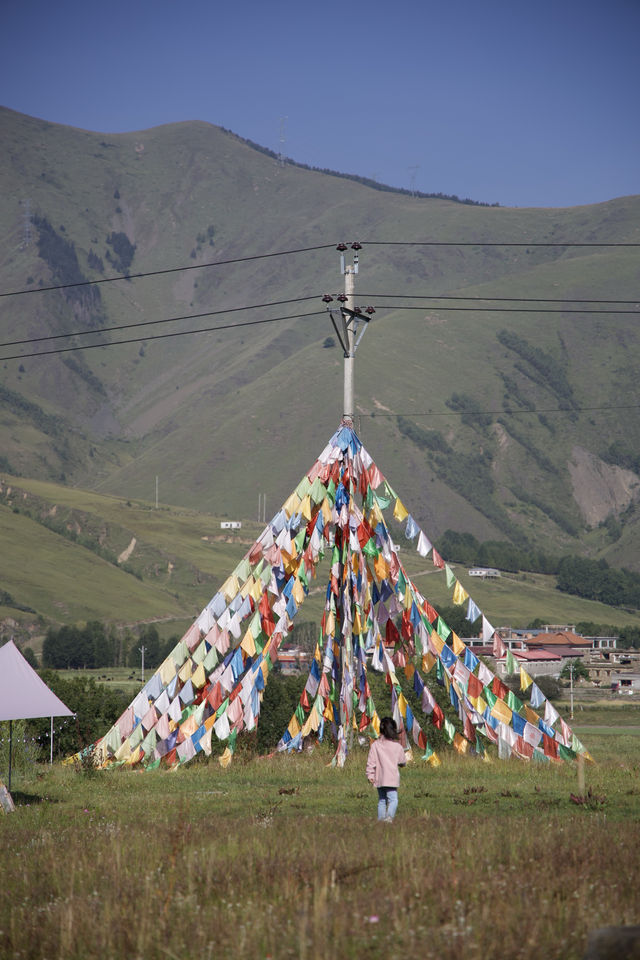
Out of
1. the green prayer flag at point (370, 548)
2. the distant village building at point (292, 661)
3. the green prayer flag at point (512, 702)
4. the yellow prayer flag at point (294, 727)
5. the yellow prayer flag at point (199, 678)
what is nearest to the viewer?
the yellow prayer flag at point (199, 678)

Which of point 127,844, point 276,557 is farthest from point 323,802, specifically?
point 276,557

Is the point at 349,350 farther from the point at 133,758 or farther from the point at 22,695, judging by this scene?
the point at 22,695

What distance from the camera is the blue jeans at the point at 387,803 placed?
46.8ft

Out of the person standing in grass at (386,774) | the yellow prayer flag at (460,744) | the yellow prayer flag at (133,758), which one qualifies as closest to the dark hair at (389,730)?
the person standing in grass at (386,774)

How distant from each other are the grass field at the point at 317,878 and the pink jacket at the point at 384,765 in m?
0.48

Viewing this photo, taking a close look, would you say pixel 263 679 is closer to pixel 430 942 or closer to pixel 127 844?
pixel 127 844

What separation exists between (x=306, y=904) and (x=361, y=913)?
0.44 metres

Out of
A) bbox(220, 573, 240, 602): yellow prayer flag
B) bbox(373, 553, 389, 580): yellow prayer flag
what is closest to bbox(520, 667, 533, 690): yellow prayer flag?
bbox(373, 553, 389, 580): yellow prayer flag

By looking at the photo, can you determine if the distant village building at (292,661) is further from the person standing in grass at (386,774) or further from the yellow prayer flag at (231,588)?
the person standing in grass at (386,774)

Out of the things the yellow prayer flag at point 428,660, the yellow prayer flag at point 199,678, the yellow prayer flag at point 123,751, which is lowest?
the yellow prayer flag at point 123,751

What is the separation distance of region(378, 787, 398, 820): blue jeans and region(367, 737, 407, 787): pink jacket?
10 centimetres

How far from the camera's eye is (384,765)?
566 inches

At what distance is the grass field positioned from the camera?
8547 millimetres

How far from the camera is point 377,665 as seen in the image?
80.5ft
